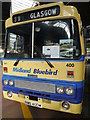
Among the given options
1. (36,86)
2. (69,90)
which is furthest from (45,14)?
(69,90)

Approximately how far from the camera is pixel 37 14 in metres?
3.11

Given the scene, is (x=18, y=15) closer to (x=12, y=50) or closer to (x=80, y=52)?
(x=12, y=50)

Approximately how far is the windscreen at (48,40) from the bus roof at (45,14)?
0.09 m

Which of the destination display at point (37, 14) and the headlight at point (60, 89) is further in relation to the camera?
the destination display at point (37, 14)

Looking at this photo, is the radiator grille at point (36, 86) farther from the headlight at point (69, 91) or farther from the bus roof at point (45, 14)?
the bus roof at point (45, 14)

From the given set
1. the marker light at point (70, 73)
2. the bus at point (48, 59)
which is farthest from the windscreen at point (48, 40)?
the marker light at point (70, 73)

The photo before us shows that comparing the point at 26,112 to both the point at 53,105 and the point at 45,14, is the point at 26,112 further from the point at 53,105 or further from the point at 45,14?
the point at 45,14

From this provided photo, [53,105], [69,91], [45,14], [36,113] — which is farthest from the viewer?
[36,113]

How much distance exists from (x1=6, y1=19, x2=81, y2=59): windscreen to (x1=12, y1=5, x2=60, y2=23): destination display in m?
0.14

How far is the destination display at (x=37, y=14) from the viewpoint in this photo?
9.53 feet

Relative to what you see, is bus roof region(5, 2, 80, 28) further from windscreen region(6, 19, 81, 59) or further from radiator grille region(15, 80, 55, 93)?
radiator grille region(15, 80, 55, 93)

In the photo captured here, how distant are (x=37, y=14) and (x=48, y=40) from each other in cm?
64

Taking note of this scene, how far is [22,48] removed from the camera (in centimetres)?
333

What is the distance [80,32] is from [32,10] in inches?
47.5
